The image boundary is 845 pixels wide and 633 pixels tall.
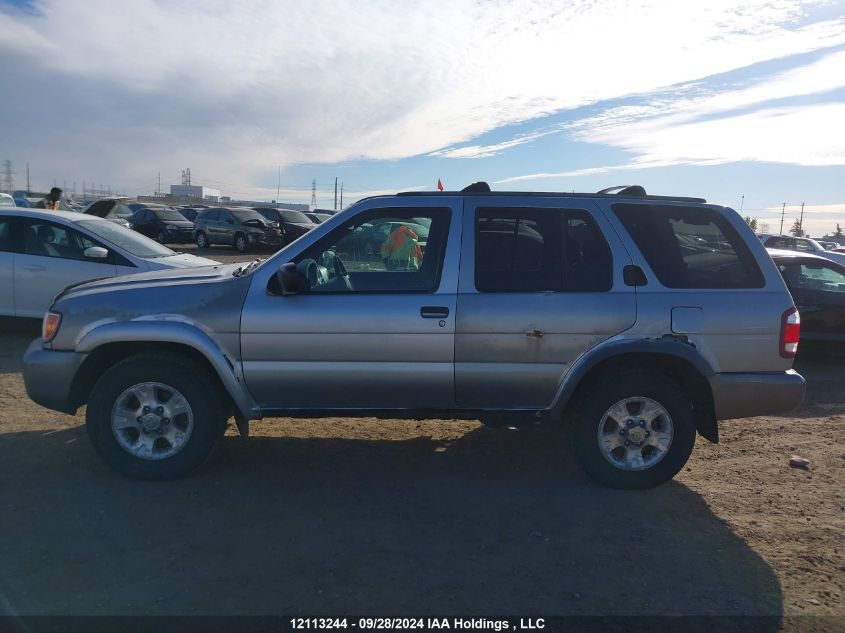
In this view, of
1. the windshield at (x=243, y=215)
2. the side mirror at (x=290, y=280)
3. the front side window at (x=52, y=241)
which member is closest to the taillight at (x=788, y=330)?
the side mirror at (x=290, y=280)

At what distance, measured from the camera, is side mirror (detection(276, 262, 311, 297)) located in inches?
167

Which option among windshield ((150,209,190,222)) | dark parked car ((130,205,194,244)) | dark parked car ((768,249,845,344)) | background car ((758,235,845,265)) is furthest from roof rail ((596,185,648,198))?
windshield ((150,209,190,222))

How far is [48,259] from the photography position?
330 inches

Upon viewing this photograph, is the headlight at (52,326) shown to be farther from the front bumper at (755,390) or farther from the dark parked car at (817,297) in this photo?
the dark parked car at (817,297)

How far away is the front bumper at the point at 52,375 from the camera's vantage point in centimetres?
444

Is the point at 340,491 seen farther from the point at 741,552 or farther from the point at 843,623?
the point at 843,623

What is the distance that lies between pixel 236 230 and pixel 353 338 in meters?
22.9

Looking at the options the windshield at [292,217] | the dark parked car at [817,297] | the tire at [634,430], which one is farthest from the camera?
Result: the windshield at [292,217]

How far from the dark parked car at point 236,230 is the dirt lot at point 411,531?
20418 mm

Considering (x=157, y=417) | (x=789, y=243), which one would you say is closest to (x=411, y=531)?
(x=157, y=417)

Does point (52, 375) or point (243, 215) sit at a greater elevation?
point (243, 215)

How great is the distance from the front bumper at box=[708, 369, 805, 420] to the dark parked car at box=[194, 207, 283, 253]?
22623 millimetres

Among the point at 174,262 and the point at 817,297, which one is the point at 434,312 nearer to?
the point at 174,262

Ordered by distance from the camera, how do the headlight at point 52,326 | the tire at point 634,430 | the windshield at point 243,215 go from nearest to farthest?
the tire at point 634,430 → the headlight at point 52,326 → the windshield at point 243,215
